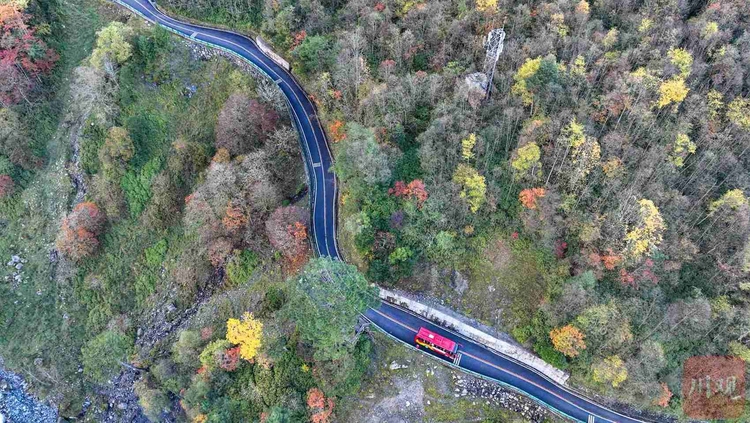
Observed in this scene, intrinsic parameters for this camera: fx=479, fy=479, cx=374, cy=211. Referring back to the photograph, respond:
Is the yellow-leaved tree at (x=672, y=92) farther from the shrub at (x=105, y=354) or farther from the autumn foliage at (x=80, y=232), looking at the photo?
the autumn foliage at (x=80, y=232)

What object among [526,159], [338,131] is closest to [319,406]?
[526,159]

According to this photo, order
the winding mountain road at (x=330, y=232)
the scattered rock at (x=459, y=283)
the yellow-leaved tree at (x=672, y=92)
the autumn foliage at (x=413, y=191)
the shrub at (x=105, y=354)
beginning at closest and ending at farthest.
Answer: the winding mountain road at (x=330, y=232), the yellow-leaved tree at (x=672, y=92), the autumn foliage at (x=413, y=191), the scattered rock at (x=459, y=283), the shrub at (x=105, y=354)

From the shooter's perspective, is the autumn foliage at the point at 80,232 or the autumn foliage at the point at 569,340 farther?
the autumn foliage at the point at 80,232

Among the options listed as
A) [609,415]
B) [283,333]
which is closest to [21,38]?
[283,333]

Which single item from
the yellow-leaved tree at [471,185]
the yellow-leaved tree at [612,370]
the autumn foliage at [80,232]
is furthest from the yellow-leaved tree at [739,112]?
the autumn foliage at [80,232]

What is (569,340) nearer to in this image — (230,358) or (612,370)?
(612,370)

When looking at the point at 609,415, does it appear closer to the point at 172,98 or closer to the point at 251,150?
the point at 251,150

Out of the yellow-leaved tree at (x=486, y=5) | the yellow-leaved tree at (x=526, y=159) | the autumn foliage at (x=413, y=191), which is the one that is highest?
the yellow-leaved tree at (x=486, y=5)
